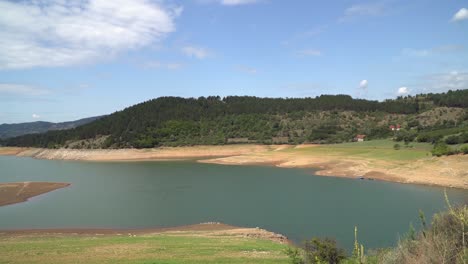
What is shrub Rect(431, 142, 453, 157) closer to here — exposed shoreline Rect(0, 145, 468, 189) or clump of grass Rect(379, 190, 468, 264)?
exposed shoreline Rect(0, 145, 468, 189)

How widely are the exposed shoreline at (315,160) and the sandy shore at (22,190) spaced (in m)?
32.6

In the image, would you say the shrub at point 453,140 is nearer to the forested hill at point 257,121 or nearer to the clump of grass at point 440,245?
the forested hill at point 257,121

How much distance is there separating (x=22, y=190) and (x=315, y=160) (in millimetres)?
43202

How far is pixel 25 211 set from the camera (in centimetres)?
3372

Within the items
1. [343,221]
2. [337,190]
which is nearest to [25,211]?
[343,221]

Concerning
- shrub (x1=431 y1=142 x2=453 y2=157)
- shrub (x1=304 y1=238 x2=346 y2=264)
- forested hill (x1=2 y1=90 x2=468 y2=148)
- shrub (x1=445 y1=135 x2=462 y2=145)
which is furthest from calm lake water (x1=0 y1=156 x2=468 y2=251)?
forested hill (x1=2 y1=90 x2=468 y2=148)

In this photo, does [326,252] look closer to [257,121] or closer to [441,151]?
[441,151]

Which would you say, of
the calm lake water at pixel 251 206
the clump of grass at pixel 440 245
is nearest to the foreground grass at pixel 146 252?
the clump of grass at pixel 440 245

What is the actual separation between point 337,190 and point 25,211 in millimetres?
28526

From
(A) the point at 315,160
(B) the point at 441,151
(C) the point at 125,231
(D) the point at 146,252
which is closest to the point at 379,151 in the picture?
(A) the point at 315,160

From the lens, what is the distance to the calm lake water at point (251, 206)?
1006 inches

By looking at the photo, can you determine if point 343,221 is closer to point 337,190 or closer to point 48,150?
point 337,190

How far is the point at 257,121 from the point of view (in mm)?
115875

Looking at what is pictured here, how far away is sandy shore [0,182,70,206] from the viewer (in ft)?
131
